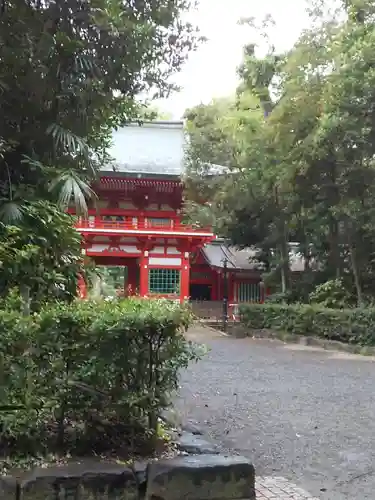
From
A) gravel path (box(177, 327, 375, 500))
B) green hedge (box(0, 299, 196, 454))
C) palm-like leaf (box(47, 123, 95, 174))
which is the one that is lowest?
gravel path (box(177, 327, 375, 500))

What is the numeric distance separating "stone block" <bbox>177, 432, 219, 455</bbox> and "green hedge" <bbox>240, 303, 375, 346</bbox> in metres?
11.1

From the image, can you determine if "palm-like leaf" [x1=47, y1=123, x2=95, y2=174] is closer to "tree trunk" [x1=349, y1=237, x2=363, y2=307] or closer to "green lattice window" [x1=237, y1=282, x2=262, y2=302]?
"tree trunk" [x1=349, y1=237, x2=363, y2=307]

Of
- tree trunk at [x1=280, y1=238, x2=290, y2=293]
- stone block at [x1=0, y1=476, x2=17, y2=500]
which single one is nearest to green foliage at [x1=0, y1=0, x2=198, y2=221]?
stone block at [x1=0, y1=476, x2=17, y2=500]

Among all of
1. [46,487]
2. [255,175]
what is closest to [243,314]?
[255,175]

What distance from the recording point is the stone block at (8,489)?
2.88 metres

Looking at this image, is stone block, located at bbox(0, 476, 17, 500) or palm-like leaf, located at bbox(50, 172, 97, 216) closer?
stone block, located at bbox(0, 476, 17, 500)

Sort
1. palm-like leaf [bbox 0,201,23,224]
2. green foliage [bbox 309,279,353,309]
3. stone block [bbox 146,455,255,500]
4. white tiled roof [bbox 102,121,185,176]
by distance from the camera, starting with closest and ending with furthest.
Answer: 1. stone block [bbox 146,455,255,500]
2. palm-like leaf [bbox 0,201,23,224]
3. green foliage [bbox 309,279,353,309]
4. white tiled roof [bbox 102,121,185,176]

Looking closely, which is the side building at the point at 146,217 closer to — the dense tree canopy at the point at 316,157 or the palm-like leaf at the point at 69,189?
the dense tree canopy at the point at 316,157

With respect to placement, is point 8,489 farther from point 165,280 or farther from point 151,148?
point 151,148

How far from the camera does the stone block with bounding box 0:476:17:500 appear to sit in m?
2.88

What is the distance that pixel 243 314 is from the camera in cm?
Answer: 1969

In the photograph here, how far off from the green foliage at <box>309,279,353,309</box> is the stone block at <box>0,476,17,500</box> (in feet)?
47.7

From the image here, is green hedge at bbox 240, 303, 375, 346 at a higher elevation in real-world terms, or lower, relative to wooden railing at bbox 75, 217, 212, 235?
lower

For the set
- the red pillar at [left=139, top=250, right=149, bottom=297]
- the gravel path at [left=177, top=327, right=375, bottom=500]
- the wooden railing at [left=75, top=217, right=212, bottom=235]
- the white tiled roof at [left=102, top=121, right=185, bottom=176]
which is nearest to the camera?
the gravel path at [left=177, top=327, right=375, bottom=500]
